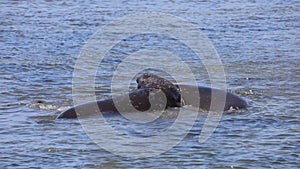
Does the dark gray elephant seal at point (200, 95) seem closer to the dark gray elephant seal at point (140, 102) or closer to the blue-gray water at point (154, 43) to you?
the dark gray elephant seal at point (140, 102)

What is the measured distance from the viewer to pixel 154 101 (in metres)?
10.4

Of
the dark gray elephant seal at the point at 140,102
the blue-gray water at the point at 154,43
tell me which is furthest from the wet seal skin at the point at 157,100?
the blue-gray water at the point at 154,43

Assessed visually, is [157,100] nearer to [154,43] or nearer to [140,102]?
[140,102]

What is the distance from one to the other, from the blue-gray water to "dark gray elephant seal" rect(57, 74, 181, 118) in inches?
11.5

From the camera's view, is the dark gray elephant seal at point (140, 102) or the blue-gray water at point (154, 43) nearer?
the blue-gray water at point (154, 43)

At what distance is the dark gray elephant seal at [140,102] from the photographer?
10242mm

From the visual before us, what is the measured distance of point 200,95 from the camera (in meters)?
10.8

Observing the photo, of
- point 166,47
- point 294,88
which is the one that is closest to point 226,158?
point 294,88

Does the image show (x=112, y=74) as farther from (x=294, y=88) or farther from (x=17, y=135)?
(x=17, y=135)

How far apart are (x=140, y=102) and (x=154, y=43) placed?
6.49 m

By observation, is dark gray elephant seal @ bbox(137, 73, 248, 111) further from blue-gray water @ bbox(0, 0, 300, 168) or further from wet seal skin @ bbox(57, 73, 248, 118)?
blue-gray water @ bbox(0, 0, 300, 168)

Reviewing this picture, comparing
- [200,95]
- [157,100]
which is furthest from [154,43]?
Answer: [157,100]

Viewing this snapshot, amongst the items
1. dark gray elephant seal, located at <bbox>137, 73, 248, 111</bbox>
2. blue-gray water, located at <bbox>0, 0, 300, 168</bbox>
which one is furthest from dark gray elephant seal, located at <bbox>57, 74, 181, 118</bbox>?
blue-gray water, located at <bbox>0, 0, 300, 168</bbox>

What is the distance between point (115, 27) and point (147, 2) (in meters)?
4.47
